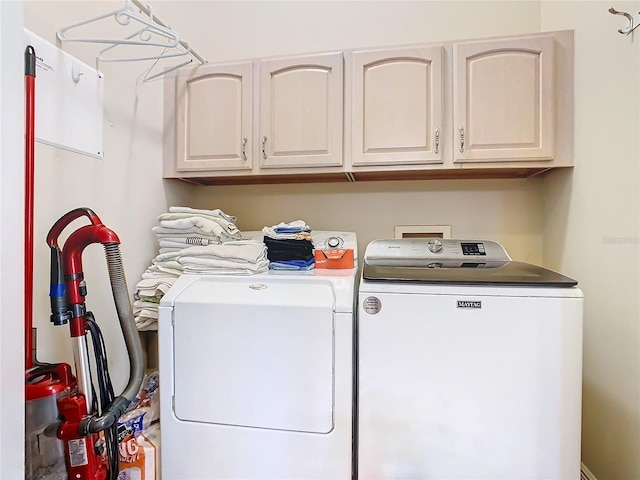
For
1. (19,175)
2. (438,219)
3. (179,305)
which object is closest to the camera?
(19,175)

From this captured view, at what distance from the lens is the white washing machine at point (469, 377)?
1136 mm

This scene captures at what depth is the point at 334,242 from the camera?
1.70 meters

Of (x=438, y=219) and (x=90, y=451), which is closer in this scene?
(x=90, y=451)

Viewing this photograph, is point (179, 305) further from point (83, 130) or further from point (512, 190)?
point (512, 190)

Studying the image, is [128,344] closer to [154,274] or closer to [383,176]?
[154,274]

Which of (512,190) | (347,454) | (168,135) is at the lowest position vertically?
(347,454)

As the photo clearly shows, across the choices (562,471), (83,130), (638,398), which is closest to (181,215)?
(83,130)

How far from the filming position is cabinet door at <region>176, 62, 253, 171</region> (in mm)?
1834

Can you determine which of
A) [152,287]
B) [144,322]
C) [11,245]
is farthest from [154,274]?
[11,245]

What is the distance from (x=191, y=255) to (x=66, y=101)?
2.37ft

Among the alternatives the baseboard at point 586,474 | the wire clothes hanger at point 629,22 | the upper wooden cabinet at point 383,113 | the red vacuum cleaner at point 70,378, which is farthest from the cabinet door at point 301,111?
the baseboard at point 586,474

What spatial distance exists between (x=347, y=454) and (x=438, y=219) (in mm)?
Result: 1327

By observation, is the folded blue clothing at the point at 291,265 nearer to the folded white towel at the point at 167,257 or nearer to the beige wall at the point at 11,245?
the folded white towel at the point at 167,257

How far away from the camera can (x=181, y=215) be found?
5.45 ft
